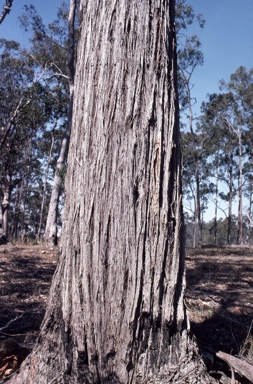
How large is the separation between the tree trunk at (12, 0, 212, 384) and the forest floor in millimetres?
499

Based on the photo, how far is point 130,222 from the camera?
7.47ft

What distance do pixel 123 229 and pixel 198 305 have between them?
10.6 ft

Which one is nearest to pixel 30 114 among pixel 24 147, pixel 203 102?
pixel 24 147

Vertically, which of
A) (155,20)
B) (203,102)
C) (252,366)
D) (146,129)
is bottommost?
(252,366)

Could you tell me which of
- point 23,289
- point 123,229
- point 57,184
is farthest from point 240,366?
point 57,184

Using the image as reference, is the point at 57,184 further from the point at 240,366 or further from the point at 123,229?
the point at 123,229

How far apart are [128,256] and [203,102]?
82.4ft

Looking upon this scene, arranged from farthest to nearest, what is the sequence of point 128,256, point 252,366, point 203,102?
point 203,102
point 252,366
point 128,256

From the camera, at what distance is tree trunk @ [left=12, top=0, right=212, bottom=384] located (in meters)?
2.27

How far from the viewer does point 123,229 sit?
228 cm

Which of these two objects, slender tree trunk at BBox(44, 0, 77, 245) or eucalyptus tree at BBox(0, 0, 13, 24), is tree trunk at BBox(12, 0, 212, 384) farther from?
eucalyptus tree at BBox(0, 0, 13, 24)

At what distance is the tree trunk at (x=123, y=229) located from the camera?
7.45ft

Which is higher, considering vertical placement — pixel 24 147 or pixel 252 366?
pixel 24 147

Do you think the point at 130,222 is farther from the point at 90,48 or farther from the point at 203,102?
the point at 203,102
